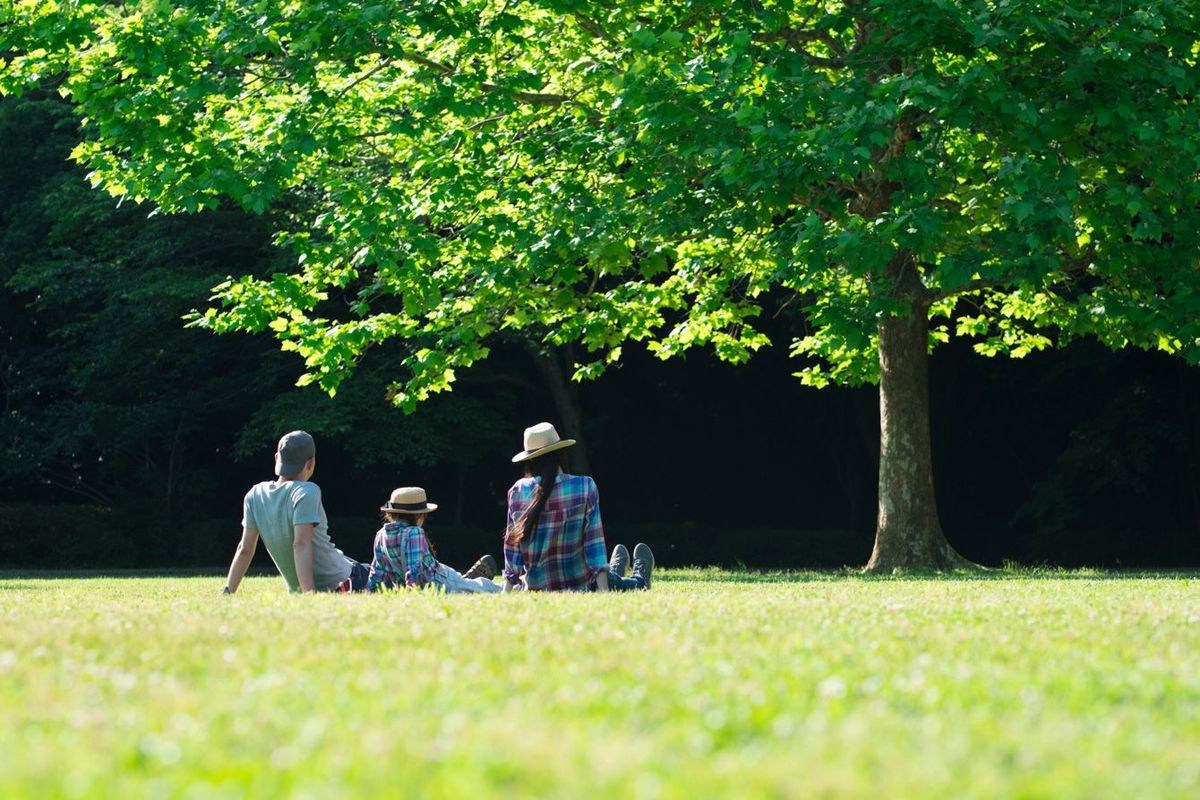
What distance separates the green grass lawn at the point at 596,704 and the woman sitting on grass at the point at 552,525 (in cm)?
276

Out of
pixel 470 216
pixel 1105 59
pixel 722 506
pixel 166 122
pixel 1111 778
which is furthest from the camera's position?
pixel 722 506

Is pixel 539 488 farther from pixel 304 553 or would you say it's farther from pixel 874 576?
pixel 874 576

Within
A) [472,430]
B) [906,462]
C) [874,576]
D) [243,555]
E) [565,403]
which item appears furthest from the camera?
[565,403]

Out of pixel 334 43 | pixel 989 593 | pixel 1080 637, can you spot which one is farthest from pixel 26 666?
pixel 334 43

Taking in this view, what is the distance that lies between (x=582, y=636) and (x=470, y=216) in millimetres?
13534

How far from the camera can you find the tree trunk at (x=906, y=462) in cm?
2136

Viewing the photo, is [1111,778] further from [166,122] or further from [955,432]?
[955,432]

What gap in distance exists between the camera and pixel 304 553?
12.0 m

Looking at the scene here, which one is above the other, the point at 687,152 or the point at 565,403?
the point at 687,152

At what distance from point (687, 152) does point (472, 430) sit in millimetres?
19051

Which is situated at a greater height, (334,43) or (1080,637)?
(334,43)

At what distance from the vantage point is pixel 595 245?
1852cm

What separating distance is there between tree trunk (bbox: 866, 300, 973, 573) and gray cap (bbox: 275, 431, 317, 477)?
432 inches

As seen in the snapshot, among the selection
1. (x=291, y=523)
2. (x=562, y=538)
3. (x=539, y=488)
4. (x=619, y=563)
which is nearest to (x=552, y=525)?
(x=562, y=538)
